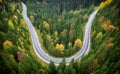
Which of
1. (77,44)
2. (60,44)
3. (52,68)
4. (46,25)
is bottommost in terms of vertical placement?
(52,68)

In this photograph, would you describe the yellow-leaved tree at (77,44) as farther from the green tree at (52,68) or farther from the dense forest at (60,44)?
the green tree at (52,68)

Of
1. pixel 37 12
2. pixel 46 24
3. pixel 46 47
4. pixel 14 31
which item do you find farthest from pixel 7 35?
pixel 37 12

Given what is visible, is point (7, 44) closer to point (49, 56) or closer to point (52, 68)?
point (49, 56)

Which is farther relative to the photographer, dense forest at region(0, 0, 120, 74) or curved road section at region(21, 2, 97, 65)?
curved road section at region(21, 2, 97, 65)

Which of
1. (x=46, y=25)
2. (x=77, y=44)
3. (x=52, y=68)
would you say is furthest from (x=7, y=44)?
(x=46, y=25)

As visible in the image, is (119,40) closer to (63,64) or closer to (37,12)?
(63,64)

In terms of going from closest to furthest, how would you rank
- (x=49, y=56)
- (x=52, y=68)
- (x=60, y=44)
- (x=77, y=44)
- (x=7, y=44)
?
(x=52, y=68) → (x=7, y=44) → (x=49, y=56) → (x=77, y=44) → (x=60, y=44)

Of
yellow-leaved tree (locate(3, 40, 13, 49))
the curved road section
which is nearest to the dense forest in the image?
yellow-leaved tree (locate(3, 40, 13, 49))

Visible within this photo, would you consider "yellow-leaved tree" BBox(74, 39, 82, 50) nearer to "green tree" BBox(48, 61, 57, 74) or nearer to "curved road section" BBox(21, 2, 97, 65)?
"curved road section" BBox(21, 2, 97, 65)

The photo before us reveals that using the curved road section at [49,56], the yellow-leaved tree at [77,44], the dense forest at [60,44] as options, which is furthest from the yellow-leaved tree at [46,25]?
the yellow-leaved tree at [77,44]
